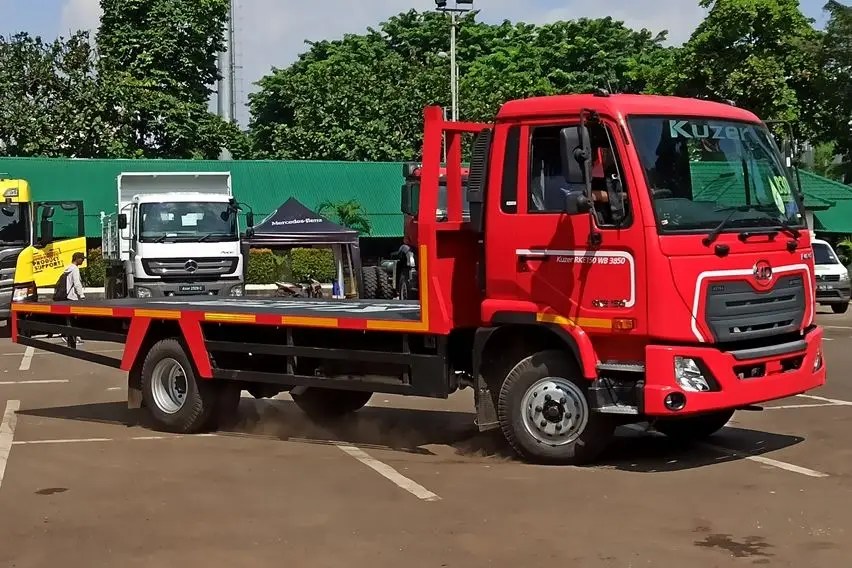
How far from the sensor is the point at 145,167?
1464 inches

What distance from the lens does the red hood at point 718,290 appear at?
8.30 metres

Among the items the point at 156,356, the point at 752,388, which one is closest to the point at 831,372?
the point at 752,388

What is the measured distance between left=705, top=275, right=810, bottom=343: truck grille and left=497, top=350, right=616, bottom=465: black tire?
1.04 m

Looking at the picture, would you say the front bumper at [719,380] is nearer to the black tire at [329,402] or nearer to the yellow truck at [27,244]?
the black tire at [329,402]

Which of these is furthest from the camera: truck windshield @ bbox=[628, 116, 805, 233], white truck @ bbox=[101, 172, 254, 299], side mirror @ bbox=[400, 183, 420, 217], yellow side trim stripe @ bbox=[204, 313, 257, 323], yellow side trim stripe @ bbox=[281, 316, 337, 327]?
white truck @ bbox=[101, 172, 254, 299]

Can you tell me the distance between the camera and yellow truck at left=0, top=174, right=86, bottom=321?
78.3 ft

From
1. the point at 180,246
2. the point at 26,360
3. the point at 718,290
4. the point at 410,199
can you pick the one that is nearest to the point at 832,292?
the point at 410,199

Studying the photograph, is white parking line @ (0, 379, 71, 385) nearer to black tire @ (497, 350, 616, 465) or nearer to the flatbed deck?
the flatbed deck

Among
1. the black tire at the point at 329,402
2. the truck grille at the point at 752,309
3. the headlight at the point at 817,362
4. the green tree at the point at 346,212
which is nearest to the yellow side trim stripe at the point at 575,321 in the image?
the truck grille at the point at 752,309

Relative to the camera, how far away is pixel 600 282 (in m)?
8.57

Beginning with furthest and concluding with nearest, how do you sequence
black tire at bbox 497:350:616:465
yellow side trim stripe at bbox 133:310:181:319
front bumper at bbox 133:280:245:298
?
1. front bumper at bbox 133:280:245:298
2. yellow side trim stripe at bbox 133:310:181:319
3. black tire at bbox 497:350:616:465

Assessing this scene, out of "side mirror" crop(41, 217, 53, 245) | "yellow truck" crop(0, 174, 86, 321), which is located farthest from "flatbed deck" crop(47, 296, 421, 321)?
"side mirror" crop(41, 217, 53, 245)

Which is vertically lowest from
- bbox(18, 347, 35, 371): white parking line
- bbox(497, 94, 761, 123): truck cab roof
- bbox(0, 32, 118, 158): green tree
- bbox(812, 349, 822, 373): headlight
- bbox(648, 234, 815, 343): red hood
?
bbox(18, 347, 35, 371): white parking line

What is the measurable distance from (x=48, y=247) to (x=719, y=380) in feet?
60.6
